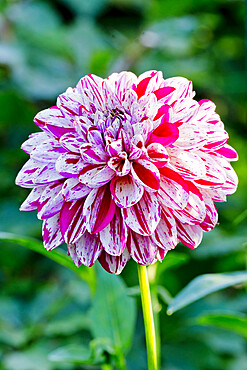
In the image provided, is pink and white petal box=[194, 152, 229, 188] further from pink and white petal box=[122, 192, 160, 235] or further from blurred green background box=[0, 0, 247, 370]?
blurred green background box=[0, 0, 247, 370]

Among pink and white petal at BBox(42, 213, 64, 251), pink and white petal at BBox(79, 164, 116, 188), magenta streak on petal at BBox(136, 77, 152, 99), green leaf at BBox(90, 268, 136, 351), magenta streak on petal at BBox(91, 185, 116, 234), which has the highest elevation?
magenta streak on petal at BBox(136, 77, 152, 99)

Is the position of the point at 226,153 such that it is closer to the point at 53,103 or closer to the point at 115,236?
the point at 115,236

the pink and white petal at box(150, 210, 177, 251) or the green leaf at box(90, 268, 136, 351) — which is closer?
the pink and white petal at box(150, 210, 177, 251)

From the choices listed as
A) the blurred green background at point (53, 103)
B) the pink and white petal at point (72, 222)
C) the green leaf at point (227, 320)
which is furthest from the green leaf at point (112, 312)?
the pink and white petal at point (72, 222)

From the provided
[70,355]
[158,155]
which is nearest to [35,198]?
[158,155]

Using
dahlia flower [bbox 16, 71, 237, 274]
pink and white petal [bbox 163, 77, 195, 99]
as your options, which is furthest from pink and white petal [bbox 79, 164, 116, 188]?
pink and white petal [bbox 163, 77, 195, 99]

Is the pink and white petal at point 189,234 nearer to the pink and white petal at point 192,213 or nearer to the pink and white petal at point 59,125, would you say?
the pink and white petal at point 192,213

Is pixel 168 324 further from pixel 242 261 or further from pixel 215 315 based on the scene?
pixel 215 315
